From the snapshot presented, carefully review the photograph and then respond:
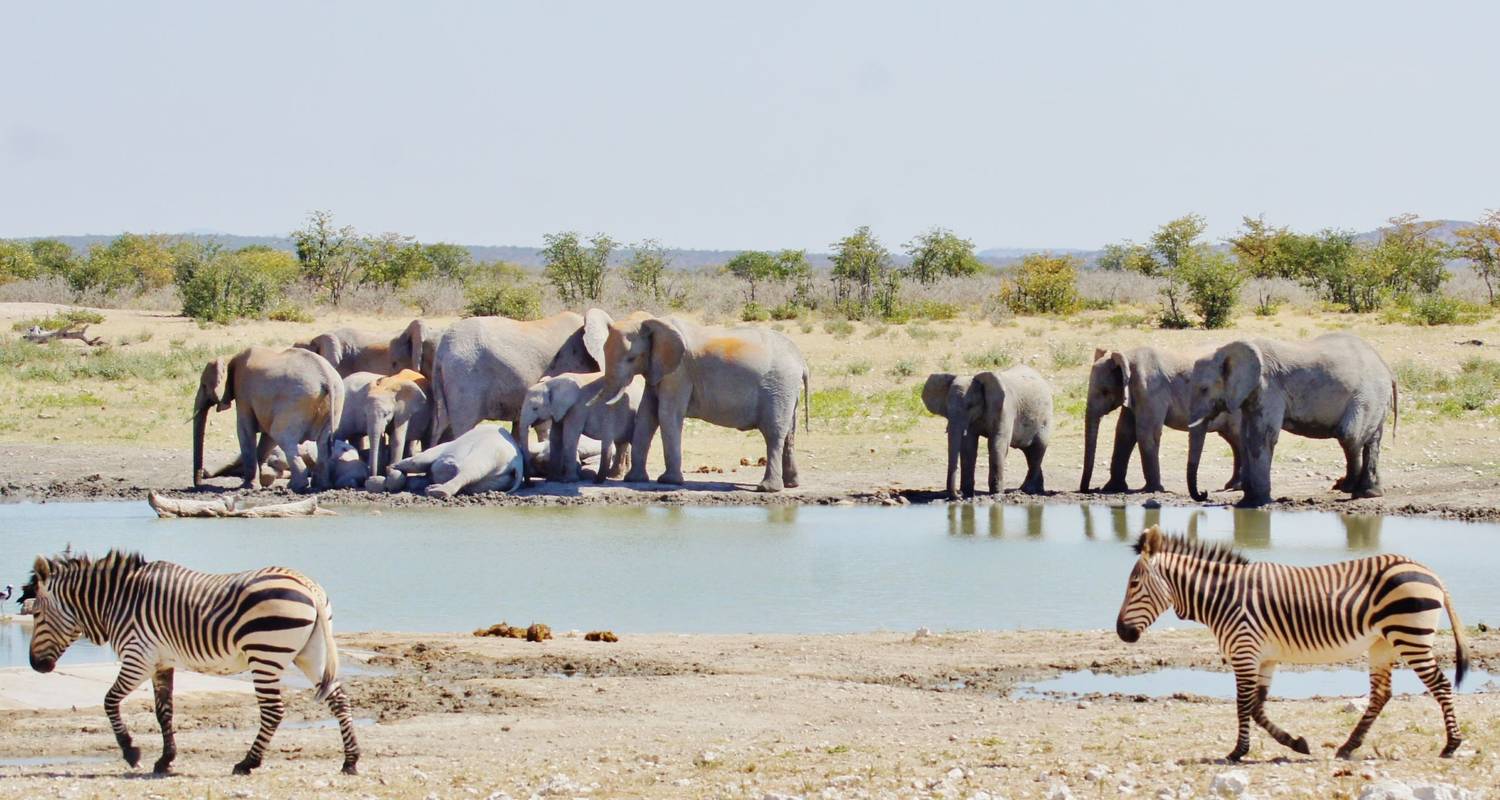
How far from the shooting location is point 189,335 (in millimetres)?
37344

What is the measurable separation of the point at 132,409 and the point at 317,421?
7674 mm

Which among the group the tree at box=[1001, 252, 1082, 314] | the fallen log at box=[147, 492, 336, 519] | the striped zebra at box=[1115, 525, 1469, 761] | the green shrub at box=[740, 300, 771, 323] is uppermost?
the tree at box=[1001, 252, 1082, 314]

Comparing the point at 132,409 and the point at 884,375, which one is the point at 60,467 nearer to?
the point at 132,409

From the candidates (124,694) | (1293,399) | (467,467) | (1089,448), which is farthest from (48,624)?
(1293,399)

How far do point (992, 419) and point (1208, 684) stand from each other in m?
10.7

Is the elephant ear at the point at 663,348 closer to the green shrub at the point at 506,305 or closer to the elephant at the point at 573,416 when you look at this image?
the elephant at the point at 573,416

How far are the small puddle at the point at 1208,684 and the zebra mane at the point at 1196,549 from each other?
1984 mm

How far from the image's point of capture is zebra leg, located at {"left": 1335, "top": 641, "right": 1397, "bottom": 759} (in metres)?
8.85

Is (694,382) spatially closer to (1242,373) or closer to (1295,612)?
(1242,373)

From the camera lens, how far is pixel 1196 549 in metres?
9.38

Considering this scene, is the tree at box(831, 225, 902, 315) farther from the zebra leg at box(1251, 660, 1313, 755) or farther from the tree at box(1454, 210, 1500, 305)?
the zebra leg at box(1251, 660, 1313, 755)

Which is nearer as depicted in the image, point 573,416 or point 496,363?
point 573,416

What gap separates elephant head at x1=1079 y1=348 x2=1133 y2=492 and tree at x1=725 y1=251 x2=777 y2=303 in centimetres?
3155

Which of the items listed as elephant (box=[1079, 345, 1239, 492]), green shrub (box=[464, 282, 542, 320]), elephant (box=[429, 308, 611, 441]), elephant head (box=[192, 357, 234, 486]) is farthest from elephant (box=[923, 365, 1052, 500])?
green shrub (box=[464, 282, 542, 320])
